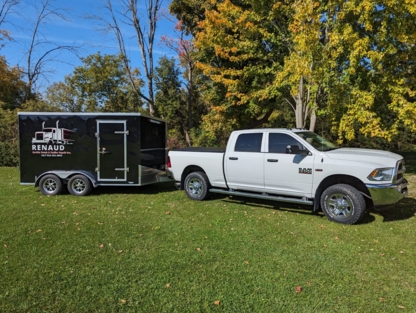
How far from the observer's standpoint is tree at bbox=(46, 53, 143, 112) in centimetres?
2455

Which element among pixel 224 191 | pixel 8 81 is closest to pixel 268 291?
pixel 224 191

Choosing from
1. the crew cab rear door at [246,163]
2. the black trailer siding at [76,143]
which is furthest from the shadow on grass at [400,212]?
the black trailer siding at [76,143]

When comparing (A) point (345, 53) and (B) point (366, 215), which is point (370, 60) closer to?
(A) point (345, 53)

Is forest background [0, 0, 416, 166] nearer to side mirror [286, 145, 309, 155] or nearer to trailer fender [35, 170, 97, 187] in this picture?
side mirror [286, 145, 309, 155]

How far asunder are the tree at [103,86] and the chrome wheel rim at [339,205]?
21.6 m

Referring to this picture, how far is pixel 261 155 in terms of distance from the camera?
713 centimetres

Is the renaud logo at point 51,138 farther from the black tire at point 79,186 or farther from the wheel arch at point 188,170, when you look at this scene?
the wheel arch at point 188,170

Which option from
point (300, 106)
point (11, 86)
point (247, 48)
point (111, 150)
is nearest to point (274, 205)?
point (111, 150)

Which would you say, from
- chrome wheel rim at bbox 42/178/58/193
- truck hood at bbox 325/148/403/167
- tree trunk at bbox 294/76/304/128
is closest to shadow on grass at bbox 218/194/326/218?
truck hood at bbox 325/148/403/167

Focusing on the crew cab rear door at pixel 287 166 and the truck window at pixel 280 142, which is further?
the truck window at pixel 280 142

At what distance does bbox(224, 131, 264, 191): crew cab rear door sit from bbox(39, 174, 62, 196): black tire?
4.89 meters

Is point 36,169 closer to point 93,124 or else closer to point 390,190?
point 93,124

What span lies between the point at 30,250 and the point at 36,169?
4716 millimetres

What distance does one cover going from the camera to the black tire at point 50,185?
8.73m
